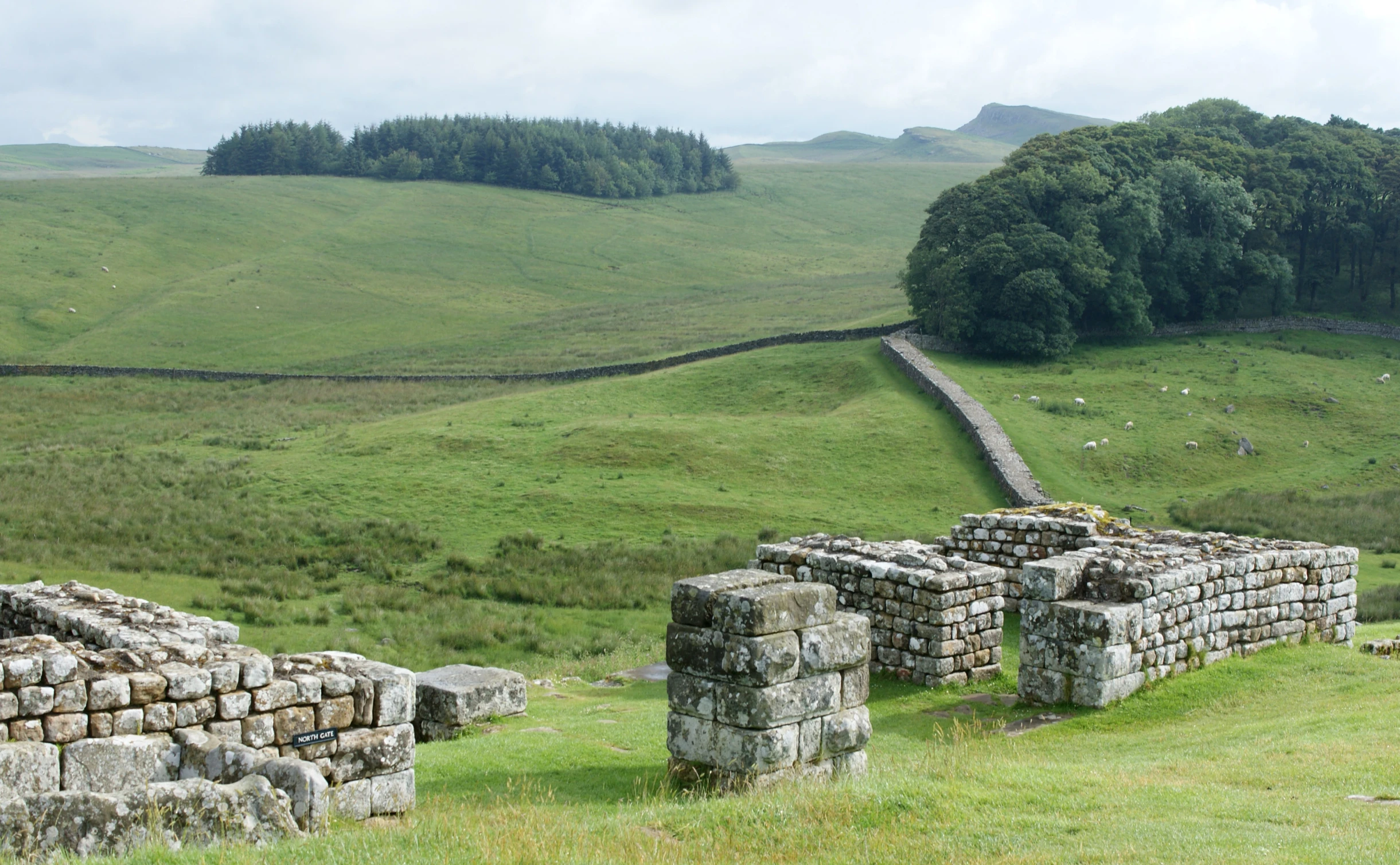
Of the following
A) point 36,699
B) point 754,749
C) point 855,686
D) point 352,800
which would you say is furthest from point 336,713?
point 855,686

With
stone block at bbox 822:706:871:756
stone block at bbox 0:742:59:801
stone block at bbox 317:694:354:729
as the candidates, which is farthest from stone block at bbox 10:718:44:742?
stone block at bbox 822:706:871:756

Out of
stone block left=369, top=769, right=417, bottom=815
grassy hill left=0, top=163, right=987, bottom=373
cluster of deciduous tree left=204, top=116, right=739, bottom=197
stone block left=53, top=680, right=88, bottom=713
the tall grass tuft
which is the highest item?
cluster of deciduous tree left=204, top=116, right=739, bottom=197

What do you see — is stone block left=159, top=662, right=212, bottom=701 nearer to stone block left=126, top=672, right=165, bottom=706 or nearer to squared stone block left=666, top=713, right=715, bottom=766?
stone block left=126, top=672, right=165, bottom=706

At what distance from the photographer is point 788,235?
13762 centimetres

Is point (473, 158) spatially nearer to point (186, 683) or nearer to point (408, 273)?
point (408, 273)

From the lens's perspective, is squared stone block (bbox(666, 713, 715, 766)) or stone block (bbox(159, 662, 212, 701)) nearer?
stone block (bbox(159, 662, 212, 701))

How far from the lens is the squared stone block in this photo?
9.79 metres

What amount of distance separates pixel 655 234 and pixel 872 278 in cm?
3611

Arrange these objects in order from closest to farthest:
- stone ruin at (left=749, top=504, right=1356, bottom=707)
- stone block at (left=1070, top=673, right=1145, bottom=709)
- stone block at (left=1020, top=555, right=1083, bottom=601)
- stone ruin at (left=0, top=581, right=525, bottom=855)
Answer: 1. stone ruin at (left=0, top=581, right=525, bottom=855)
2. stone block at (left=1070, top=673, right=1145, bottom=709)
3. stone ruin at (left=749, top=504, right=1356, bottom=707)
4. stone block at (left=1020, top=555, right=1083, bottom=601)

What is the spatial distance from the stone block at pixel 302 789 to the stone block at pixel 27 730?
1775mm

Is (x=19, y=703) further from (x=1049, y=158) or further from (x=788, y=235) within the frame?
(x=788, y=235)

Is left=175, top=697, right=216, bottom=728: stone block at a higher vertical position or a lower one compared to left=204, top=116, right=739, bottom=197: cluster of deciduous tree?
lower

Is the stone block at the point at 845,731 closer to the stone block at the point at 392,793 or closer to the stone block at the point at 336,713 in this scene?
the stone block at the point at 392,793

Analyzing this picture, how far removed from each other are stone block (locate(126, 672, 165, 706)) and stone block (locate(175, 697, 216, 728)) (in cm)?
17
